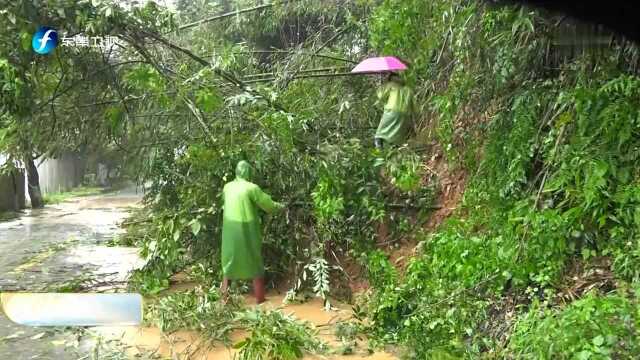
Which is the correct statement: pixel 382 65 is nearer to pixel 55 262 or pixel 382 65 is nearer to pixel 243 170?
pixel 243 170

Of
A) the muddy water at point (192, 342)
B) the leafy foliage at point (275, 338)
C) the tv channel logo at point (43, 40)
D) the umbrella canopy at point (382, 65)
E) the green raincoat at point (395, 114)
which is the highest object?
the tv channel logo at point (43, 40)

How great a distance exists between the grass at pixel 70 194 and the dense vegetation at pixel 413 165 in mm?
10584

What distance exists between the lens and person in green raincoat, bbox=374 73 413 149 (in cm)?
746

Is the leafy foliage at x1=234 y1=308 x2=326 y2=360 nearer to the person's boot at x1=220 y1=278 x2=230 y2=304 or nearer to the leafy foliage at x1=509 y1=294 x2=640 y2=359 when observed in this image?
the person's boot at x1=220 y1=278 x2=230 y2=304

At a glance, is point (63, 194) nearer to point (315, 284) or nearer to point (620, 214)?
point (315, 284)

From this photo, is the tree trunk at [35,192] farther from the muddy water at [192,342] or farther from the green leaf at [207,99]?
the muddy water at [192,342]

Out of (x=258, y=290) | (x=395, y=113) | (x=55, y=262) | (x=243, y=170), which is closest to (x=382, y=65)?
(x=395, y=113)

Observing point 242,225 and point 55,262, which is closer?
point 242,225

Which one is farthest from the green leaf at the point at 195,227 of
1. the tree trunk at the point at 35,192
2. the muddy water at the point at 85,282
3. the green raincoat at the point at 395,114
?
the tree trunk at the point at 35,192

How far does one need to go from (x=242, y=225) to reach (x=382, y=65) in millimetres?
2331

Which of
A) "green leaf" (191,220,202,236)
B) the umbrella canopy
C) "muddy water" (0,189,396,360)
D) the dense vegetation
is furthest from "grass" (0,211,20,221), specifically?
the umbrella canopy

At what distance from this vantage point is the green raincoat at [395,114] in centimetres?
746

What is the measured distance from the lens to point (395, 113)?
745 centimetres

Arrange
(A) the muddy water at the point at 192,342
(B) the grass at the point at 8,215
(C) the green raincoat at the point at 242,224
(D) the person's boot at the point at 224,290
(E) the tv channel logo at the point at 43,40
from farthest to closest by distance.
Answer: (B) the grass at the point at 8,215 < (C) the green raincoat at the point at 242,224 < (D) the person's boot at the point at 224,290 < (E) the tv channel logo at the point at 43,40 < (A) the muddy water at the point at 192,342
